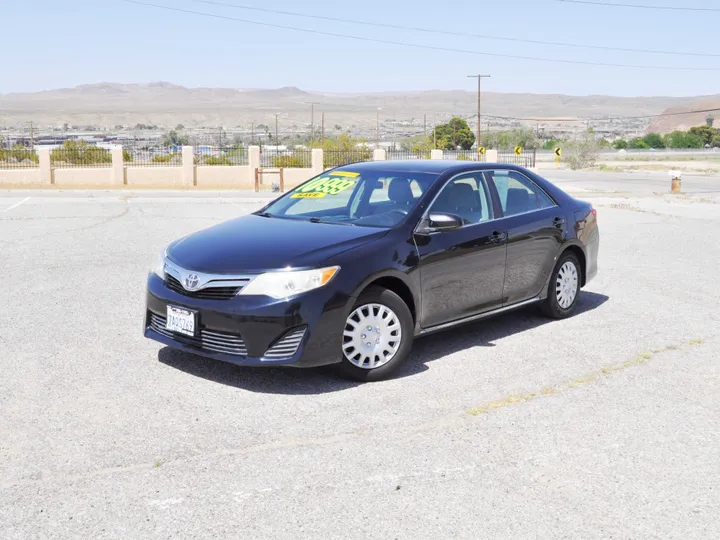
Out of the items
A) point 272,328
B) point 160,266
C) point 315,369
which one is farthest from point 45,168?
point 272,328

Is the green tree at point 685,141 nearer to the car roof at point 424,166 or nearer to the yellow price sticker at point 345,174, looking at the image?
the car roof at point 424,166

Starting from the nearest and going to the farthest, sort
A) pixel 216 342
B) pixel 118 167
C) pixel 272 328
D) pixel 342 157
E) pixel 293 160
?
pixel 272 328, pixel 216 342, pixel 118 167, pixel 293 160, pixel 342 157

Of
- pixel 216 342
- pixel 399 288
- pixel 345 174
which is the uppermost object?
pixel 345 174

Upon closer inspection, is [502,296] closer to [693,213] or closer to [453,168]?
[453,168]

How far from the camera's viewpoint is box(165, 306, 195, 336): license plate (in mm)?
5910

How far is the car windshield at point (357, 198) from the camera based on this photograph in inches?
268

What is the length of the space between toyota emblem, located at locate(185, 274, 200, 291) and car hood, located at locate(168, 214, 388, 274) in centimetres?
6

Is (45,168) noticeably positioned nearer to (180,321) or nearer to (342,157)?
(342,157)

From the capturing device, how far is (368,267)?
603cm

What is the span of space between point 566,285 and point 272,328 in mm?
3570

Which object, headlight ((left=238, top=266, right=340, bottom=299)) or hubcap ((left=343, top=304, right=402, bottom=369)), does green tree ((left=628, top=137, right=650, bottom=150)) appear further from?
headlight ((left=238, top=266, right=340, bottom=299))

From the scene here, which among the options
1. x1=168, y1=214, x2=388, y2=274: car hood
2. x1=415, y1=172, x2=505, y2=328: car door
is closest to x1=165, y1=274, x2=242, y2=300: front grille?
x1=168, y1=214, x2=388, y2=274: car hood

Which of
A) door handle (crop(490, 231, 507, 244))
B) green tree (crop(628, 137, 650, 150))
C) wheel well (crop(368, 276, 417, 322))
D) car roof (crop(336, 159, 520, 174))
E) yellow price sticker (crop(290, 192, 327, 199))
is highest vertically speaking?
green tree (crop(628, 137, 650, 150))

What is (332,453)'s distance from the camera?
15.5 feet
